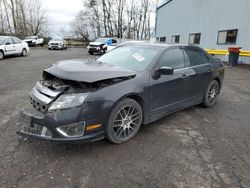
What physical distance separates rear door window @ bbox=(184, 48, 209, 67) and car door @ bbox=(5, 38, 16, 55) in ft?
42.0

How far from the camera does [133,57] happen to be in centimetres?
357

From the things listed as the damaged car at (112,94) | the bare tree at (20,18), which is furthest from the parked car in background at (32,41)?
the damaged car at (112,94)

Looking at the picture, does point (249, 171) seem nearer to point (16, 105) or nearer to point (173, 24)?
point (16, 105)

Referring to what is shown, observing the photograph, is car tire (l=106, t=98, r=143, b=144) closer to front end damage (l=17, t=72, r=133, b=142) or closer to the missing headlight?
front end damage (l=17, t=72, r=133, b=142)

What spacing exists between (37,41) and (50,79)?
30.5 meters

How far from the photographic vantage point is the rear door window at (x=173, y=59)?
3434 millimetres

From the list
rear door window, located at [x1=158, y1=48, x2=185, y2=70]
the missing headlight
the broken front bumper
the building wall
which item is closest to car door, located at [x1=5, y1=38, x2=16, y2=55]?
the broken front bumper

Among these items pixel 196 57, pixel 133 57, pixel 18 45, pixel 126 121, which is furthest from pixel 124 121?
pixel 18 45

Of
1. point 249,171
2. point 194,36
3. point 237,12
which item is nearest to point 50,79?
point 249,171

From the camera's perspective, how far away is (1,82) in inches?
265

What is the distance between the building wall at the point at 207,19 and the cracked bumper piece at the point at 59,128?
12874 mm

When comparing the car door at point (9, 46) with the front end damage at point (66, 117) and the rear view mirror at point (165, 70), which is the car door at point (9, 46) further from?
the rear view mirror at point (165, 70)

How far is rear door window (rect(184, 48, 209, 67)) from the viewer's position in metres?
4.04

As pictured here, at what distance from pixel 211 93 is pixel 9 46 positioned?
13.3 m
